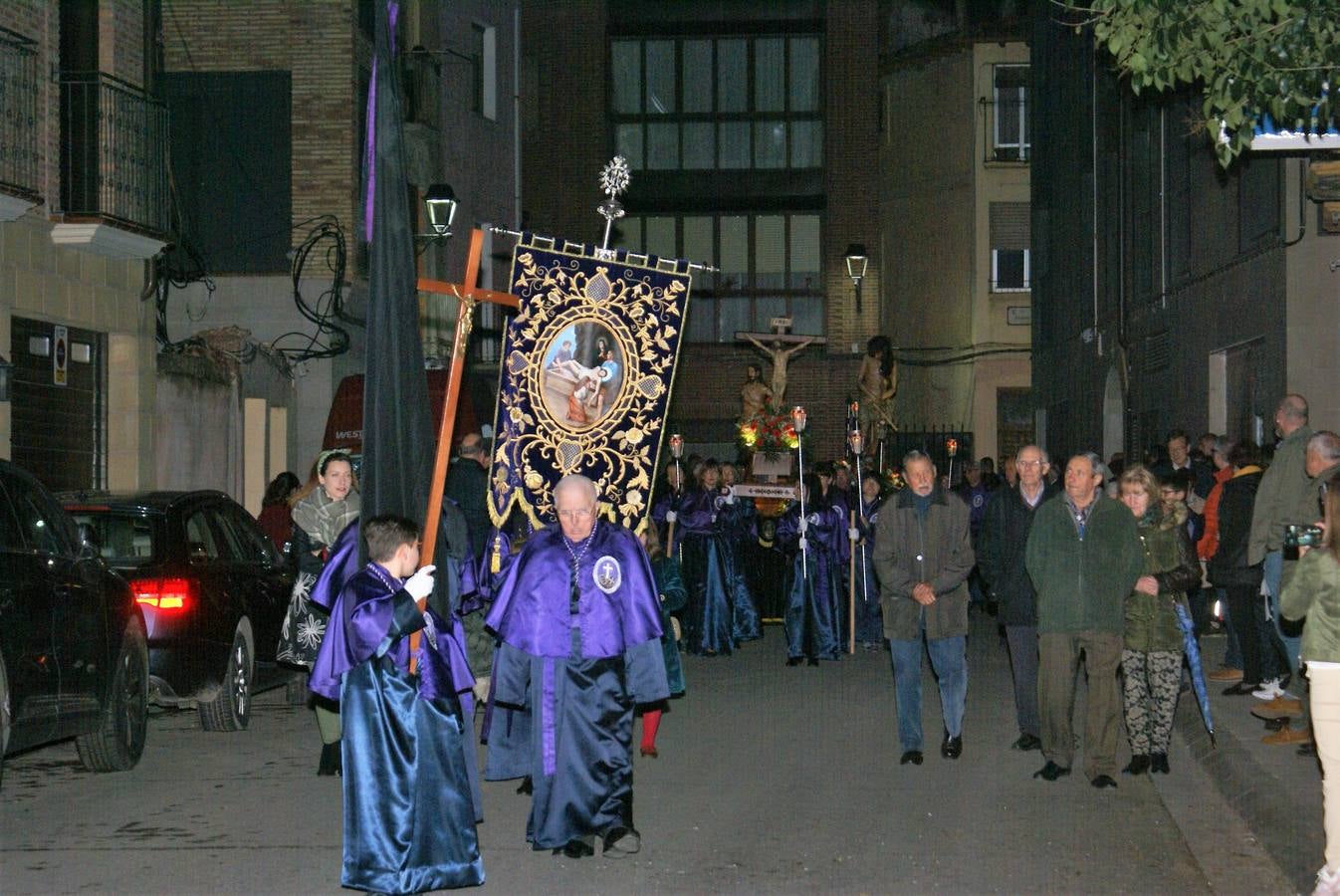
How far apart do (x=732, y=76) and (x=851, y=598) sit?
26259 millimetres

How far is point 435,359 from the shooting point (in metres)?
30.9

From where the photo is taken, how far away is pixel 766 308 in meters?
42.9

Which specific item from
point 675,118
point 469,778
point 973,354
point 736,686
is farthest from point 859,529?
point 675,118

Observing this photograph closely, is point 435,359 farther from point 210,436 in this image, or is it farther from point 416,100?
point 210,436

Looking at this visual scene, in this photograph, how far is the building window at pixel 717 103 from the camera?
141 feet

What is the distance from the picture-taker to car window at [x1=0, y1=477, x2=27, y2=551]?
388 inches

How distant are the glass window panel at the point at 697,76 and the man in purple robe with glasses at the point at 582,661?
1380 inches

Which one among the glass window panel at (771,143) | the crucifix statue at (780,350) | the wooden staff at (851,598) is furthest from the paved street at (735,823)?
the glass window panel at (771,143)

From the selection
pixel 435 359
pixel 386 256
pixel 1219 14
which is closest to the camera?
pixel 386 256

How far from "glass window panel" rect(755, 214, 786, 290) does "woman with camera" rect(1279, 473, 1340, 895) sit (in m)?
35.6

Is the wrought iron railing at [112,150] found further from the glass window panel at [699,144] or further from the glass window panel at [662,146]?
the glass window panel at [699,144]

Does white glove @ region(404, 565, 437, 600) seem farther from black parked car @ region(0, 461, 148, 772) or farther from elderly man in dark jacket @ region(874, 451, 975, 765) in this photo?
elderly man in dark jacket @ region(874, 451, 975, 765)

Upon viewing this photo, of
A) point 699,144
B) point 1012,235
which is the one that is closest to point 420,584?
point 1012,235

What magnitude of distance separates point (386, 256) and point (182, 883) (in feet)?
8.94
